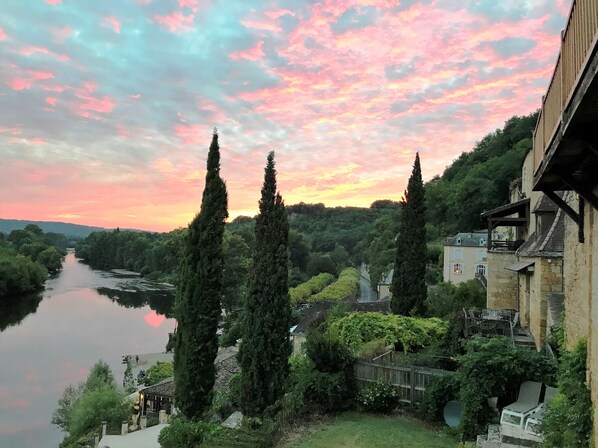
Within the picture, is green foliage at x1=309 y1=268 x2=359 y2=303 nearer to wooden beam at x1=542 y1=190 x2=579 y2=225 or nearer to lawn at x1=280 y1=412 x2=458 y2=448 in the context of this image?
lawn at x1=280 y1=412 x2=458 y2=448

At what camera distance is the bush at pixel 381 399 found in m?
11.9

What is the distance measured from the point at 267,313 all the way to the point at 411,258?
977 cm

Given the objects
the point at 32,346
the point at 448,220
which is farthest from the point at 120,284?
the point at 448,220

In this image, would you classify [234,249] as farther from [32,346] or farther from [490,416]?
[490,416]

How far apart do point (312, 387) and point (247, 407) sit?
8.91 feet

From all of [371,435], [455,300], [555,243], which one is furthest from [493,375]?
[455,300]

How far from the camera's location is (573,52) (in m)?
3.20

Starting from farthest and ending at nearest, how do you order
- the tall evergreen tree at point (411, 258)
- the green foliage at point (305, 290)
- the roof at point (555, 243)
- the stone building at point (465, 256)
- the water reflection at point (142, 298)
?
the water reflection at point (142, 298) < the green foliage at point (305, 290) < the stone building at point (465, 256) < the tall evergreen tree at point (411, 258) < the roof at point (555, 243)

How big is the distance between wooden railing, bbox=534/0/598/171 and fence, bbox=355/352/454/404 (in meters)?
8.68

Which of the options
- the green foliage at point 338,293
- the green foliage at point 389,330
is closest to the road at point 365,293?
the green foliage at point 338,293

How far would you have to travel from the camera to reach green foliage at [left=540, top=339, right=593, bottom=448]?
15.5 ft

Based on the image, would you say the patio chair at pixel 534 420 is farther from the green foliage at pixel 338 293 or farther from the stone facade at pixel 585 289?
the green foliage at pixel 338 293

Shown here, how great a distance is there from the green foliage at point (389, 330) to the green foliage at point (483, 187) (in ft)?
76.7

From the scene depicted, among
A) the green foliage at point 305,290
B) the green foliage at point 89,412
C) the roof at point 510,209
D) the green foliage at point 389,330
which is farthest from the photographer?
the green foliage at point 305,290
